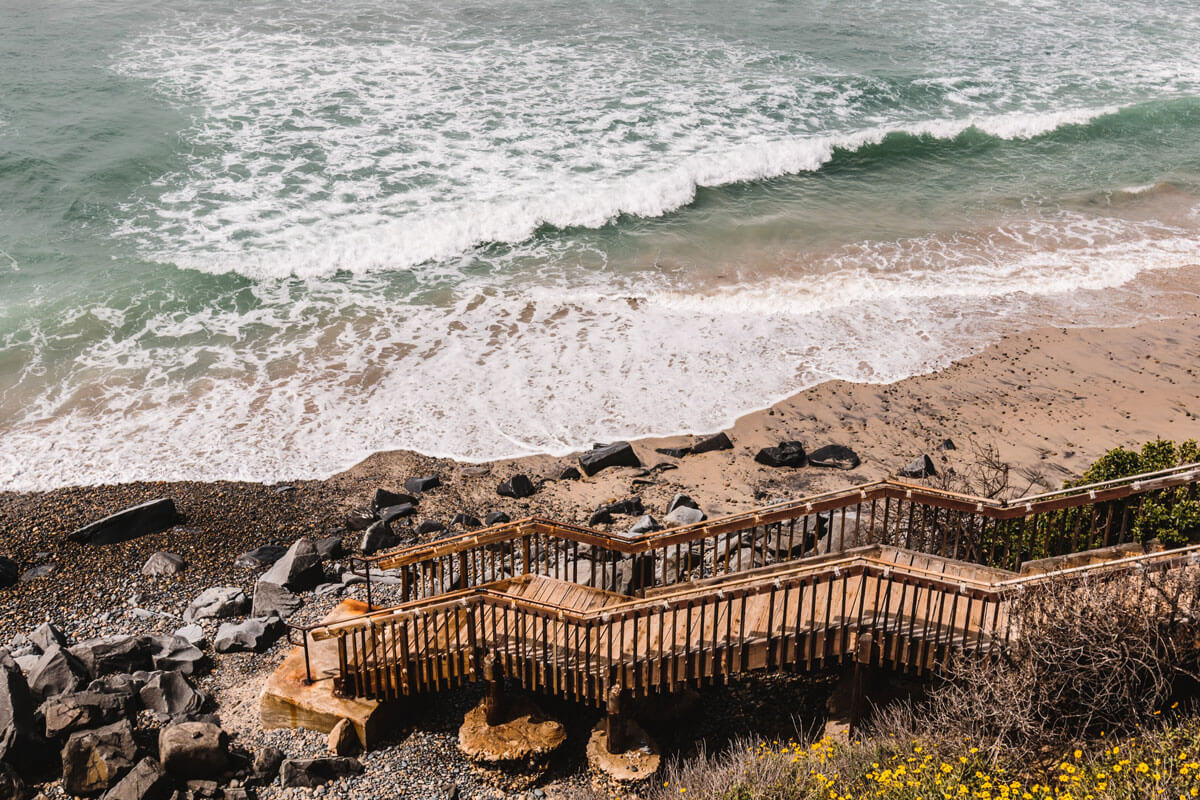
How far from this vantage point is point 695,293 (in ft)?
72.8

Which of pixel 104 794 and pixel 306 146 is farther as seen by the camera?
pixel 306 146

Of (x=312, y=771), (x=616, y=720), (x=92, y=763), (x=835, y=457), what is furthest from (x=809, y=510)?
(x=92, y=763)

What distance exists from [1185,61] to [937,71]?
39.5 ft

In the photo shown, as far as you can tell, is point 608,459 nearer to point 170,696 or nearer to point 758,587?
point 758,587

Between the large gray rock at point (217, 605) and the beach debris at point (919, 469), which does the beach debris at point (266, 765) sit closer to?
the large gray rock at point (217, 605)

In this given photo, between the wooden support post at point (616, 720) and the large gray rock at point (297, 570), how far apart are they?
5.02 meters

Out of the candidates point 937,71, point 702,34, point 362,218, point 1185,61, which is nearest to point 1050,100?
point 937,71

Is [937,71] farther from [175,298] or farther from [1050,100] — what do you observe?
[175,298]

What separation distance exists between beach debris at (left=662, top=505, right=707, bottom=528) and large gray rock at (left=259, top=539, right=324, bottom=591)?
5022 millimetres

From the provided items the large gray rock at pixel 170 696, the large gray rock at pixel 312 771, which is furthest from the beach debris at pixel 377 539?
the large gray rock at pixel 312 771

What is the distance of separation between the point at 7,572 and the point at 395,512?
5303 mm

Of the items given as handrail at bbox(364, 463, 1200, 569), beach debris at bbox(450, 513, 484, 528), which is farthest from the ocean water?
handrail at bbox(364, 463, 1200, 569)

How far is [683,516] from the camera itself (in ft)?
46.8

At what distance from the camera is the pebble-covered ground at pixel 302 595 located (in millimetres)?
10102
